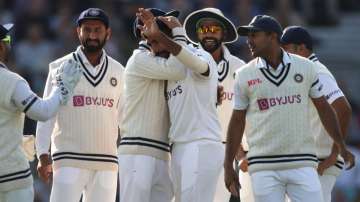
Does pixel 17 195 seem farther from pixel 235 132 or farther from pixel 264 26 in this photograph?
pixel 264 26

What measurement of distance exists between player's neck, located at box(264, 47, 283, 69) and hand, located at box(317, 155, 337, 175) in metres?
1.29

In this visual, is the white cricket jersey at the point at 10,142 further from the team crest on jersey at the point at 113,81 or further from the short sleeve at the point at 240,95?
the short sleeve at the point at 240,95

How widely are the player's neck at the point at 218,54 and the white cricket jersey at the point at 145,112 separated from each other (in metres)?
0.93

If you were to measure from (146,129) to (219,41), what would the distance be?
1.26 meters

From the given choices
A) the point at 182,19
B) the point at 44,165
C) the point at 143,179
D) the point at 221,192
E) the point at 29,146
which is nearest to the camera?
the point at 143,179

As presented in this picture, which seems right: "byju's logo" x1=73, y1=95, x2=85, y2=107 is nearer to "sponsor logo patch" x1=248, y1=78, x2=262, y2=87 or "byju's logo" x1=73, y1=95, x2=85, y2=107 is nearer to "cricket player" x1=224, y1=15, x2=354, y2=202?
"cricket player" x1=224, y1=15, x2=354, y2=202

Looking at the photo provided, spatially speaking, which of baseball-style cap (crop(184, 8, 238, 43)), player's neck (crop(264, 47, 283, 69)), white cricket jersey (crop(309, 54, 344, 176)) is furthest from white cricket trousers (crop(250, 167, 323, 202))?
baseball-style cap (crop(184, 8, 238, 43))

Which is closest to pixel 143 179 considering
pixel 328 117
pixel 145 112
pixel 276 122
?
pixel 145 112

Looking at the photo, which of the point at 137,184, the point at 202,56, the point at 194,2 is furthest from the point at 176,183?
the point at 194,2

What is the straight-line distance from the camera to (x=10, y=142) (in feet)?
38.9

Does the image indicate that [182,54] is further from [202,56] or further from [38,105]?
[38,105]

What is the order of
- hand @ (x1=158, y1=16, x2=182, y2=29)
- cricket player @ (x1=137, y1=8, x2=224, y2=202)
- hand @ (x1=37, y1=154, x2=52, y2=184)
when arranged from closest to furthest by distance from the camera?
1. cricket player @ (x1=137, y1=8, x2=224, y2=202)
2. hand @ (x1=158, y1=16, x2=182, y2=29)
3. hand @ (x1=37, y1=154, x2=52, y2=184)

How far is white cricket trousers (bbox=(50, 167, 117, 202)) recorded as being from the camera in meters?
13.2

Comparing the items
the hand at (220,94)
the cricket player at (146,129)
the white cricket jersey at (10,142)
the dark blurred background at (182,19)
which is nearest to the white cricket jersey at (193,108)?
the cricket player at (146,129)
